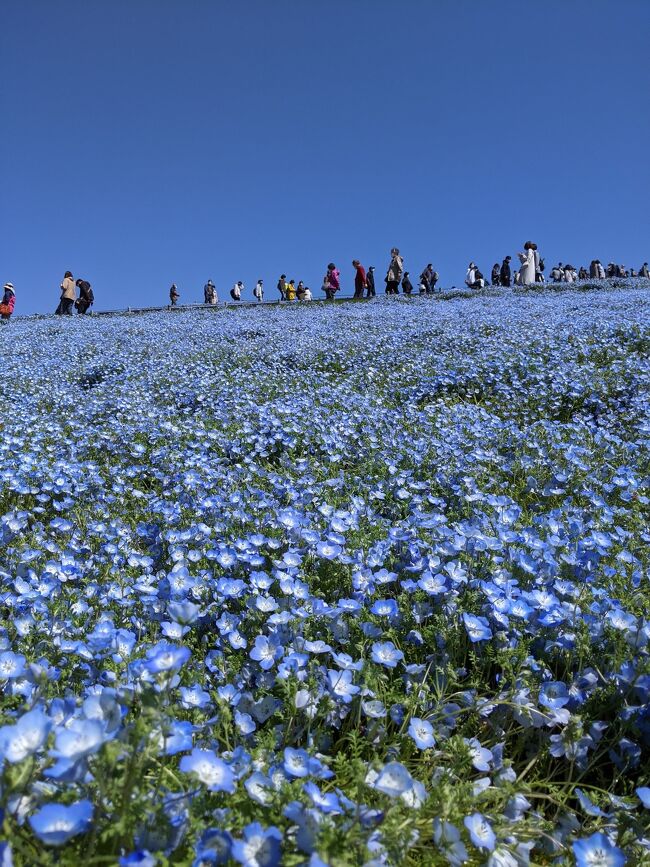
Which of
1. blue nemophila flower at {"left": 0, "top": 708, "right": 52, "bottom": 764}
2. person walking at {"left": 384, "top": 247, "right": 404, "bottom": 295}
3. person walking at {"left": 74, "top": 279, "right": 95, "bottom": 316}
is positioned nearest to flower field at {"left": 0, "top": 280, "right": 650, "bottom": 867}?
blue nemophila flower at {"left": 0, "top": 708, "right": 52, "bottom": 764}

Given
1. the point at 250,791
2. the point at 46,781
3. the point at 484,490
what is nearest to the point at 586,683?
the point at 250,791

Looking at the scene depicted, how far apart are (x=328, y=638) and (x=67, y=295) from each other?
22.7 metres

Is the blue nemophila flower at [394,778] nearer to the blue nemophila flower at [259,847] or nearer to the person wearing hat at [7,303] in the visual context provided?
the blue nemophila flower at [259,847]

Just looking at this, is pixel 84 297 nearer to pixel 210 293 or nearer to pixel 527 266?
pixel 210 293

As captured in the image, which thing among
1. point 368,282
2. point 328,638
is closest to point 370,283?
point 368,282

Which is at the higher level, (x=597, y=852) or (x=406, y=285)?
(x=406, y=285)

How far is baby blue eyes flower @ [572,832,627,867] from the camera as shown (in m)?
1.27

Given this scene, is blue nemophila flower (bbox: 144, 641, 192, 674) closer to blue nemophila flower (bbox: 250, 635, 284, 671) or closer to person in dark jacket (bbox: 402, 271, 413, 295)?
blue nemophila flower (bbox: 250, 635, 284, 671)

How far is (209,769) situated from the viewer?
1.25 m

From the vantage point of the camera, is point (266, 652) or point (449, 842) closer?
point (449, 842)

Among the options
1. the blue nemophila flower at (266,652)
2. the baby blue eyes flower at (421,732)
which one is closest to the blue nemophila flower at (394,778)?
the baby blue eyes flower at (421,732)

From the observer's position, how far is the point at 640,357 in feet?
23.7

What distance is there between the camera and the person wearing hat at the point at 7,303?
22109 mm

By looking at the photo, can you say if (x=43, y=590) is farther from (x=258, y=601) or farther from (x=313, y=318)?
(x=313, y=318)
